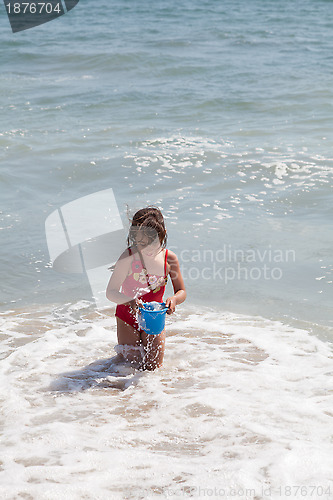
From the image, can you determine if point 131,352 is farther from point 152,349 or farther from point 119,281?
point 119,281

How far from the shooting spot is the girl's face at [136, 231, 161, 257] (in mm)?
3812

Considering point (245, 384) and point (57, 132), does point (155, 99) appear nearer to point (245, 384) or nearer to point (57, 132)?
point (57, 132)

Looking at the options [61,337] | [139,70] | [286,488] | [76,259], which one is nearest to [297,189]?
[76,259]

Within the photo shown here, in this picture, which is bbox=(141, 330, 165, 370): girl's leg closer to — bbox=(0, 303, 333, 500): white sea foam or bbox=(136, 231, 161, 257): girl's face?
bbox=(0, 303, 333, 500): white sea foam

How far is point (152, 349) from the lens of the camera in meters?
3.96

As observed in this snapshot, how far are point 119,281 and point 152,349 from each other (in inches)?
20.0

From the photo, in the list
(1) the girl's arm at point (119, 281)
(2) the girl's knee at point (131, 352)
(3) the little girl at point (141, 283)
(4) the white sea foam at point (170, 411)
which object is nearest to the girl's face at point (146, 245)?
(3) the little girl at point (141, 283)

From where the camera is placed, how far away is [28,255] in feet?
19.3

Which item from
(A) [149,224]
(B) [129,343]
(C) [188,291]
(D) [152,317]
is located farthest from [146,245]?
(C) [188,291]

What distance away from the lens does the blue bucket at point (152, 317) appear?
366cm

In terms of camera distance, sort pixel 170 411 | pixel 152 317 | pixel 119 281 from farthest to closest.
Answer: pixel 119 281 < pixel 152 317 < pixel 170 411

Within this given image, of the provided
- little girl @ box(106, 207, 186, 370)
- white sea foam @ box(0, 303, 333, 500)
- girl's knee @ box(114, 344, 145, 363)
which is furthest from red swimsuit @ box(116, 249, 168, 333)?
white sea foam @ box(0, 303, 333, 500)

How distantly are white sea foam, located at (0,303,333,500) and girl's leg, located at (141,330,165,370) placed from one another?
7 centimetres

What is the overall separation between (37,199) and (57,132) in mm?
3134
